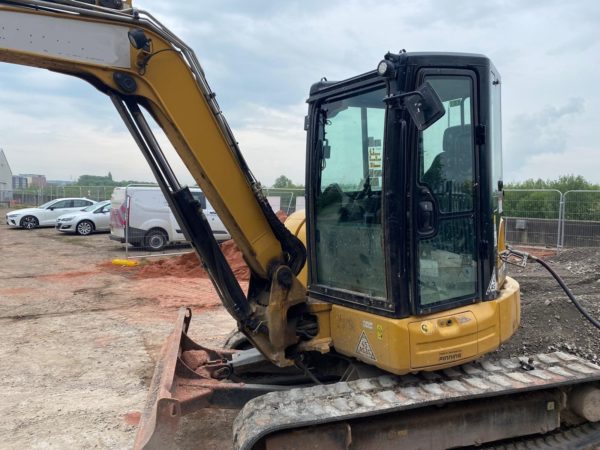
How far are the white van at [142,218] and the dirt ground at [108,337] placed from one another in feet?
8.64

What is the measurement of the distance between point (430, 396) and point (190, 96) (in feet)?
8.02

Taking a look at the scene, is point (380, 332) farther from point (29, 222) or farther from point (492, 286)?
point (29, 222)

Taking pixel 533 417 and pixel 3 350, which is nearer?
pixel 533 417

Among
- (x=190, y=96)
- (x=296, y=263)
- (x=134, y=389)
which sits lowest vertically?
(x=134, y=389)

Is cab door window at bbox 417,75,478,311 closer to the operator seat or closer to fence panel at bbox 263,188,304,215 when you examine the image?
the operator seat

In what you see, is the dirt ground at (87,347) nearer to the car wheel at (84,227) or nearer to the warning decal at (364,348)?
the warning decal at (364,348)

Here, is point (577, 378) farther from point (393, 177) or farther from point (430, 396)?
point (393, 177)

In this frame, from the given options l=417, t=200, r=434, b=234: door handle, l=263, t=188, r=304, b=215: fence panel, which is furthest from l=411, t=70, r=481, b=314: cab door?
l=263, t=188, r=304, b=215: fence panel

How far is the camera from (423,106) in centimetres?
313

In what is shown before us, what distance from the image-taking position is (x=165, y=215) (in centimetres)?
1566

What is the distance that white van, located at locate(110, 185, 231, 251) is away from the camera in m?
15.2

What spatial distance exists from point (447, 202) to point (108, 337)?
5.45 metres

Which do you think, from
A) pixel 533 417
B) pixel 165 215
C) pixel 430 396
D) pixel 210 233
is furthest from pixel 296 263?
pixel 165 215

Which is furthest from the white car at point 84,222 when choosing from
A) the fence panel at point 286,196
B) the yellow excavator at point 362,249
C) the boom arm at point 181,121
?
the boom arm at point 181,121
